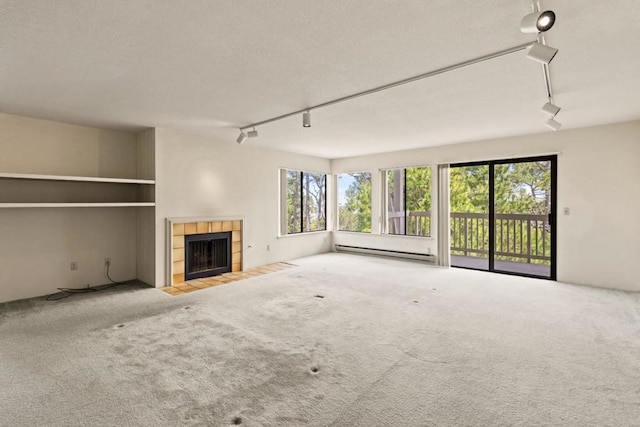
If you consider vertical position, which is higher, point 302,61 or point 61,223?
point 302,61

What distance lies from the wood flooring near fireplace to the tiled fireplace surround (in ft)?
0.55

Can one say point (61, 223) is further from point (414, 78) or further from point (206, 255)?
point (414, 78)

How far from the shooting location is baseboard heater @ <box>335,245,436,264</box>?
6.26 m

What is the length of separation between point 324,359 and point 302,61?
2.41 meters

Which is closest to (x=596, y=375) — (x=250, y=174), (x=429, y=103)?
(x=429, y=103)

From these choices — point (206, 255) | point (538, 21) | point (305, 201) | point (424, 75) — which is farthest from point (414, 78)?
point (305, 201)

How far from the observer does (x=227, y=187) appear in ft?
18.1

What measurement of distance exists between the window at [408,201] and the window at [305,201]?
1640 mm

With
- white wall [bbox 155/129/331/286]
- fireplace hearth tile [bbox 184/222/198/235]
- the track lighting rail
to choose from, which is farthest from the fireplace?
the track lighting rail

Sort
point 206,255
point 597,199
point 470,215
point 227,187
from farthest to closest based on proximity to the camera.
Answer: point 470,215
point 227,187
point 206,255
point 597,199

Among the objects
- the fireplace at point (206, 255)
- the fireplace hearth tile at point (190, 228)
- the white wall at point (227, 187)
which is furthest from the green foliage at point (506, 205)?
the fireplace hearth tile at point (190, 228)

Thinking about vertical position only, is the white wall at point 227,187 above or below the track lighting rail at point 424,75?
below

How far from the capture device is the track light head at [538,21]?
1630 mm

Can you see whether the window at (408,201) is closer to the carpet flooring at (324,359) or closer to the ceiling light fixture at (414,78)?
the carpet flooring at (324,359)
